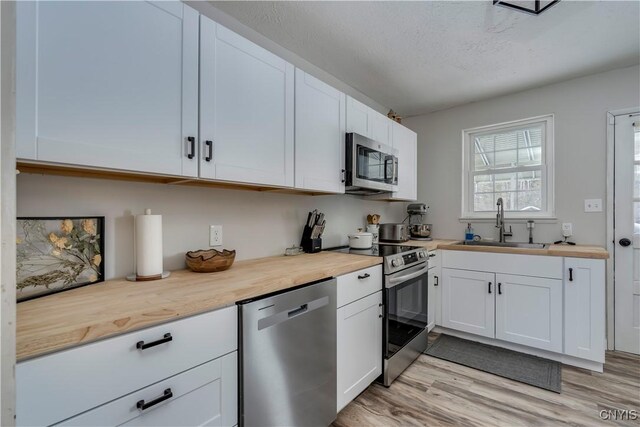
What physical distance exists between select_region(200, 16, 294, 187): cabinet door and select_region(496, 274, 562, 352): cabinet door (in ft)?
7.07

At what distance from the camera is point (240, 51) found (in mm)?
1412

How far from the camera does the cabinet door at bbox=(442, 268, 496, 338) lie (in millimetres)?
2498

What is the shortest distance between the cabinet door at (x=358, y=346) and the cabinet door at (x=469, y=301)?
3.81ft

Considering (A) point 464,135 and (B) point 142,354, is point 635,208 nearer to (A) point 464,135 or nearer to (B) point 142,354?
(A) point 464,135

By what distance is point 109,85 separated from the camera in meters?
0.99

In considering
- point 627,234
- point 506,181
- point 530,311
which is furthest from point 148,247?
point 627,234

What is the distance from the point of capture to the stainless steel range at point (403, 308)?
193 centimetres

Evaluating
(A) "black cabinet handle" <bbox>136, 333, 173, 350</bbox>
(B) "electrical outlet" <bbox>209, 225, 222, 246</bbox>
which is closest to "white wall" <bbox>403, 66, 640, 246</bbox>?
(B) "electrical outlet" <bbox>209, 225, 222, 246</bbox>

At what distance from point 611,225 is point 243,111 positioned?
3.22m

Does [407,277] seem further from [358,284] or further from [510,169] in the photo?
[510,169]

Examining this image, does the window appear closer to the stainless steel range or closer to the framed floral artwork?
the stainless steel range

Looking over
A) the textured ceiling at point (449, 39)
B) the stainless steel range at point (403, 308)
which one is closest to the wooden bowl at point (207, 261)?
the stainless steel range at point (403, 308)

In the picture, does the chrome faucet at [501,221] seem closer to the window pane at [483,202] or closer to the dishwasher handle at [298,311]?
the window pane at [483,202]

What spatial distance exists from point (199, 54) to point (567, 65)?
2.95 metres
